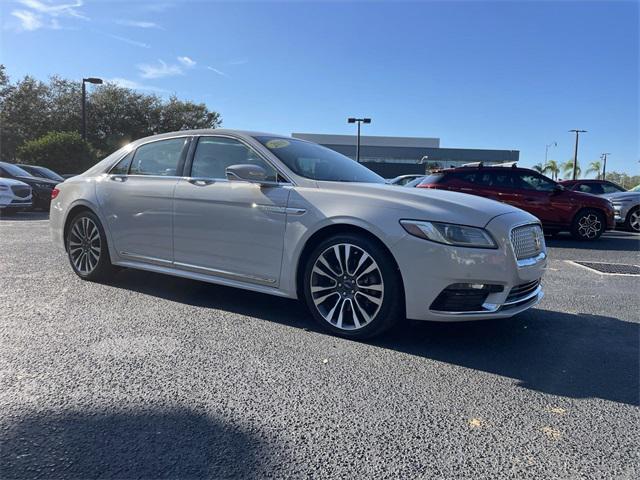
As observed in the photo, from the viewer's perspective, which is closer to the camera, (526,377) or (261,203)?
(526,377)

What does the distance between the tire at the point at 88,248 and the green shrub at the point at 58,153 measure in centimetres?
2256

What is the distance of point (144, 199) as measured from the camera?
456cm

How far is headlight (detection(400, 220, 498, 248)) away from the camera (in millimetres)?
3244

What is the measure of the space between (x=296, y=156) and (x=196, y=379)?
2.13m

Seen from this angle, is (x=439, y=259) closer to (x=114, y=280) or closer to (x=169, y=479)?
(x=169, y=479)

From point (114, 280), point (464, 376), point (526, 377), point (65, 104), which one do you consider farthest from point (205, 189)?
point (65, 104)

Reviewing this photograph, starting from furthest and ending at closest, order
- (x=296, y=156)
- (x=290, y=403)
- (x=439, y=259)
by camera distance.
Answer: (x=296, y=156), (x=439, y=259), (x=290, y=403)

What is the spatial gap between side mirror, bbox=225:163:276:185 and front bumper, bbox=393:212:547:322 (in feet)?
4.15

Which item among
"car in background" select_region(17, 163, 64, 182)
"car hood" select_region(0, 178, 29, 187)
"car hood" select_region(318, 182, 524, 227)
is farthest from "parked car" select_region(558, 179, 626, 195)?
"car in background" select_region(17, 163, 64, 182)

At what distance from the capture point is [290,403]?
256cm

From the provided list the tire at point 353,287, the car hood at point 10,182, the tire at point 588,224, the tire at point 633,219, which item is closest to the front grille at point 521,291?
the tire at point 353,287

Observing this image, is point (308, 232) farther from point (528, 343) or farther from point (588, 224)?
point (588, 224)

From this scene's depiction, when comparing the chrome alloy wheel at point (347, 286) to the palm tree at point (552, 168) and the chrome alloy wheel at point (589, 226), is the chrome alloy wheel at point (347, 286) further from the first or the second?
the palm tree at point (552, 168)

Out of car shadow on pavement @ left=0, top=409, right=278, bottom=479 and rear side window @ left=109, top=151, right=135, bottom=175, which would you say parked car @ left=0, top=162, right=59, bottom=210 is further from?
car shadow on pavement @ left=0, top=409, right=278, bottom=479
